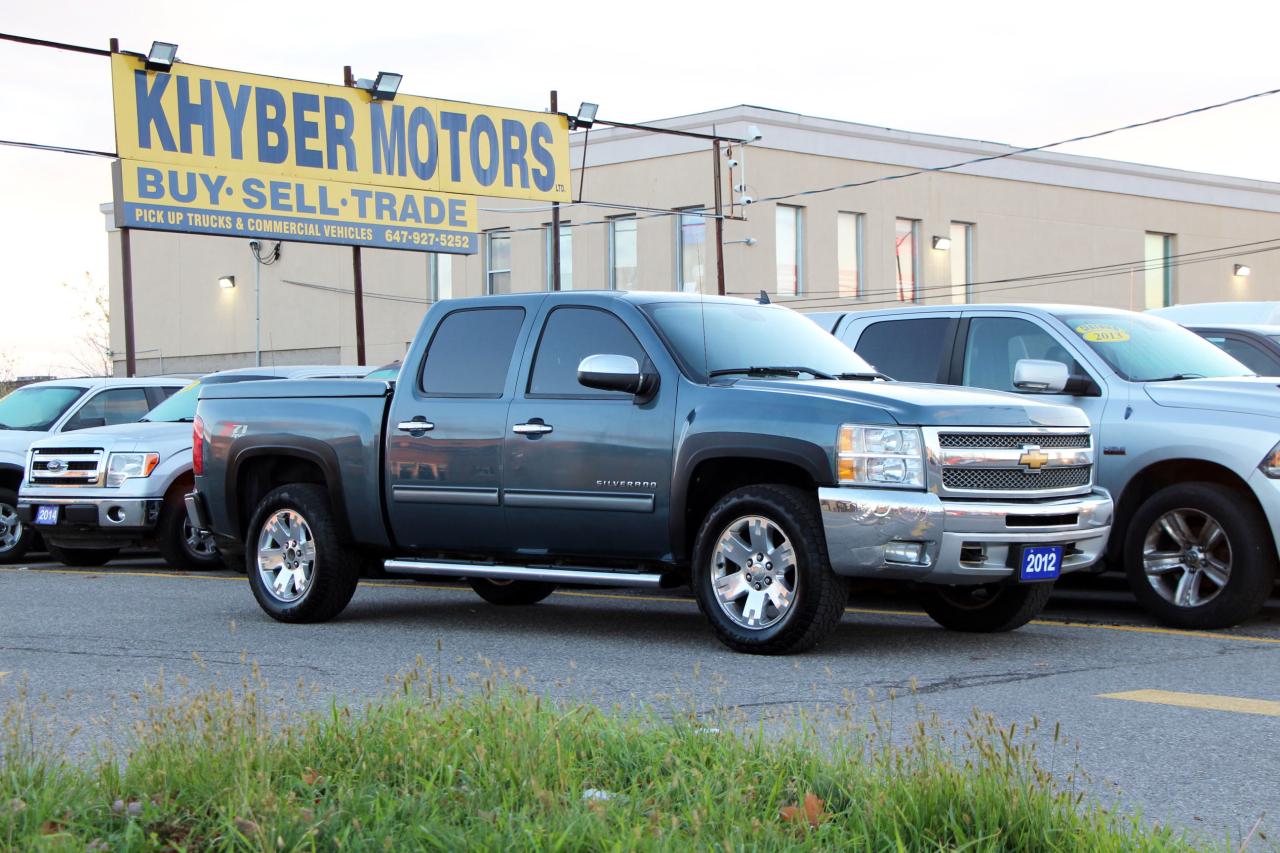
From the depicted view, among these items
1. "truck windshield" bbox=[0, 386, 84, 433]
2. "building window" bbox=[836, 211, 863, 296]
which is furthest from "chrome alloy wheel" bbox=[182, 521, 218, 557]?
"building window" bbox=[836, 211, 863, 296]

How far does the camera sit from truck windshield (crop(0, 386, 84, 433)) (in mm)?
17625

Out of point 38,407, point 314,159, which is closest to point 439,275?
point 314,159

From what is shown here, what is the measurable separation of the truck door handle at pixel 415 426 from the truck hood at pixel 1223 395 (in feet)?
14.3

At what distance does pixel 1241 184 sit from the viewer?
48.8m

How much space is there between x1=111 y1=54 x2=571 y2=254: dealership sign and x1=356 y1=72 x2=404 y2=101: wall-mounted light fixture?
0.58 ft

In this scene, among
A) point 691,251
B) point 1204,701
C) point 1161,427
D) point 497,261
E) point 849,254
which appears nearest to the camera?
point 1204,701

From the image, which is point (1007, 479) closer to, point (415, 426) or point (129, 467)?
point (415, 426)

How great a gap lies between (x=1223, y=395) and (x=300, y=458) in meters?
5.70

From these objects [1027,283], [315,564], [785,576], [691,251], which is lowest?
[315,564]

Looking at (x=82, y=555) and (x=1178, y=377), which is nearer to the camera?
(x=1178, y=377)

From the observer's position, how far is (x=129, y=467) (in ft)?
51.3

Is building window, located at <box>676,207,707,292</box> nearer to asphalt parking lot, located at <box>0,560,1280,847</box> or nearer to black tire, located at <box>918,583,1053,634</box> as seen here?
asphalt parking lot, located at <box>0,560,1280,847</box>

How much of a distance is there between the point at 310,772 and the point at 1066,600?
8.14 meters

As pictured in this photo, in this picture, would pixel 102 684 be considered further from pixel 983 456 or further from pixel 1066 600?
pixel 1066 600
